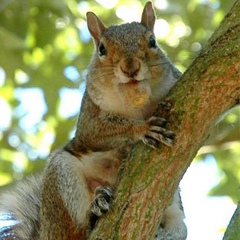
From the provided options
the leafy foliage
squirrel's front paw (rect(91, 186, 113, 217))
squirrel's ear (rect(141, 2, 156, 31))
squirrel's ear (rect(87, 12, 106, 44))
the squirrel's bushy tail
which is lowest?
squirrel's front paw (rect(91, 186, 113, 217))

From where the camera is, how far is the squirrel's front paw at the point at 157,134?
2.38m

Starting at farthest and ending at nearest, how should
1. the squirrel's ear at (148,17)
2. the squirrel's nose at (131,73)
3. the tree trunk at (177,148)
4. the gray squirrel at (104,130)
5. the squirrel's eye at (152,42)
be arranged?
the squirrel's ear at (148,17), the squirrel's eye at (152,42), the gray squirrel at (104,130), the squirrel's nose at (131,73), the tree trunk at (177,148)

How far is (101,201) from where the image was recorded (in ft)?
8.29

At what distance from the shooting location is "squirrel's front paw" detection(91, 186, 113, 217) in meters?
2.49

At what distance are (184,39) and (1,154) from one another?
4.75 ft

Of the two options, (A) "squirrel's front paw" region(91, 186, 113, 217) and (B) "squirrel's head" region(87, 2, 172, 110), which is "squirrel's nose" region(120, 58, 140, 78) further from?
(A) "squirrel's front paw" region(91, 186, 113, 217)

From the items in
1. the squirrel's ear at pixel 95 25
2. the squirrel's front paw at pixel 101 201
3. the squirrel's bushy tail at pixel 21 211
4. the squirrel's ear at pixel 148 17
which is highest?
the squirrel's ear at pixel 95 25

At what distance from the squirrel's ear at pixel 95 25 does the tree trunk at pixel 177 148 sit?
751 millimetres

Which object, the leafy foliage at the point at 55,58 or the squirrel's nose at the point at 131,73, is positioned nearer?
the squirrel's nose at the point at 131,73

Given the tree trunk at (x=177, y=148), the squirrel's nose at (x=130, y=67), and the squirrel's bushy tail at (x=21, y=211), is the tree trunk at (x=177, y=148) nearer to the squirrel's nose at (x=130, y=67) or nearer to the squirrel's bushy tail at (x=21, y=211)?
the squirrel's nose at (x=130, y=67)

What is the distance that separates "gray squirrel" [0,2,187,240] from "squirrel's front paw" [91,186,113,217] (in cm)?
1

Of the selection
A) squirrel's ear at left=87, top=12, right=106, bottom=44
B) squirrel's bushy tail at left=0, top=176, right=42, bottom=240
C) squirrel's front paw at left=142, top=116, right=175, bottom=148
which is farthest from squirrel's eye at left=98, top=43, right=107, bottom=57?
squirrel's bushy tail at left=0, top=176, right=42, bottom=240

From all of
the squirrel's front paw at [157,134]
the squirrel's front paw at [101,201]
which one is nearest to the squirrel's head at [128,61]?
the squirrel's front paw at [157,134]

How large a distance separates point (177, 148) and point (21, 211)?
1.01 m
